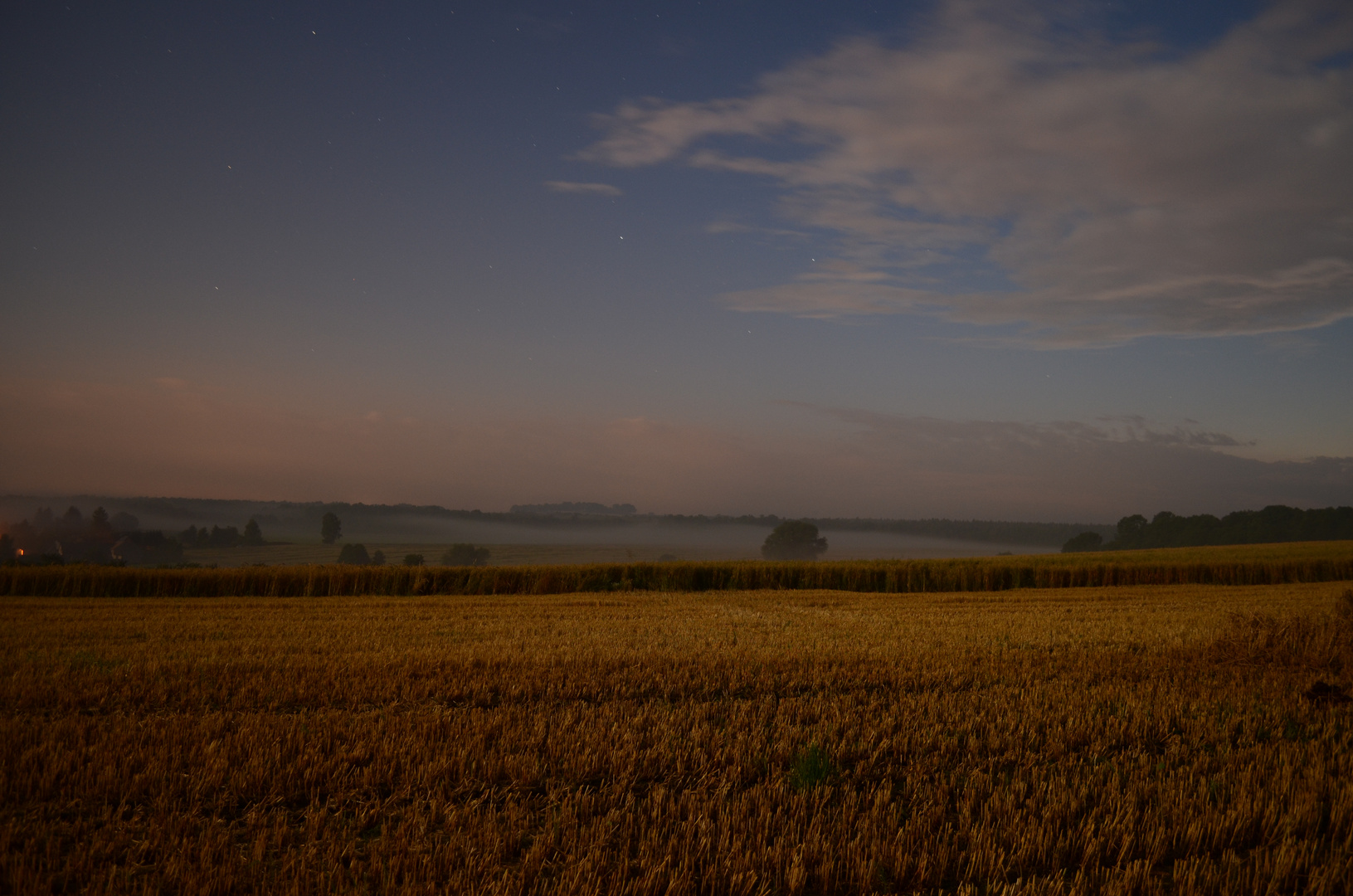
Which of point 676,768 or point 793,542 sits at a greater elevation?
point 676,768

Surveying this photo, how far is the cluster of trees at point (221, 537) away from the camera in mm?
127938

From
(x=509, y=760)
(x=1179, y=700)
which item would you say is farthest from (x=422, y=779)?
(x=1179, y=700)

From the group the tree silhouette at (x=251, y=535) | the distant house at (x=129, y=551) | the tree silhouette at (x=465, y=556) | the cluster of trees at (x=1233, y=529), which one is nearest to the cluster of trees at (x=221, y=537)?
the tree silhouette at (x=251, y=535)

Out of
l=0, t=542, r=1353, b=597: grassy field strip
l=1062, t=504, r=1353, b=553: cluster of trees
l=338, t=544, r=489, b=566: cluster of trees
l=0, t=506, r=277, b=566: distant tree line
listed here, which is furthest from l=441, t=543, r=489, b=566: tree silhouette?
l=1062, t=504, r=1353, b=553: cluster of trees

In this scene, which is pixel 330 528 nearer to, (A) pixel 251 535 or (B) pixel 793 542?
(A) pixel 251 535

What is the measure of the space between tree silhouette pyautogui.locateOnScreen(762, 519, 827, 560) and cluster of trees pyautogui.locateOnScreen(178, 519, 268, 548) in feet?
323

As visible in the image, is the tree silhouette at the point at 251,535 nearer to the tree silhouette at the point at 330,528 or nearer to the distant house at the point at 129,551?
the tree silhouette at the point at 330,528

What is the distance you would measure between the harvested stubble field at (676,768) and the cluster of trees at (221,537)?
139666 mm

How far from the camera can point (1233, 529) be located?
128 metres

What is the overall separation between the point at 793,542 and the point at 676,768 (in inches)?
5173

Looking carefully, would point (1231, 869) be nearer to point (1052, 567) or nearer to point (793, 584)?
point (793, 584)

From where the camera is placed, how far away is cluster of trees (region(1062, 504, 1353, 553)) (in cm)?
12325

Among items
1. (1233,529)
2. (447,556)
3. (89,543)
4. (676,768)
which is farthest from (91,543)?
(1233,529)

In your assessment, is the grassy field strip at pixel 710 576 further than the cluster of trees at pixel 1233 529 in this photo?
No
